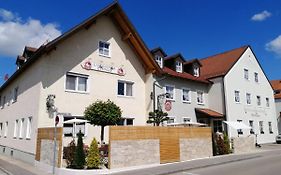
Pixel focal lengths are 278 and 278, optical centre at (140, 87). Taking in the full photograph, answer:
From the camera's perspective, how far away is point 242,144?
2334 centimetres

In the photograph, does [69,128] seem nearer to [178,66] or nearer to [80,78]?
[80,78]

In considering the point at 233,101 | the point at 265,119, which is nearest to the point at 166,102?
the point at 233,101

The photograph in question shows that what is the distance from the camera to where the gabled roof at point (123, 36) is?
17984 millimetres

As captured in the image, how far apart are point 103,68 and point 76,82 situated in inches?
95.9

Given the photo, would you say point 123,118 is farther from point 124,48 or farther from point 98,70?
point 124,48

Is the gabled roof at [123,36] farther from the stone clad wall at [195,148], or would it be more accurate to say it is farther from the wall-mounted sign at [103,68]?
the stone clad wall at [195,148]

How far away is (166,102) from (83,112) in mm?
8461

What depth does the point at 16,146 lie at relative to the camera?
20.6 m

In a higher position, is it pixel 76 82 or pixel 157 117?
pixel 76 82

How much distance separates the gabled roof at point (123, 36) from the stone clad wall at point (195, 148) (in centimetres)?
686

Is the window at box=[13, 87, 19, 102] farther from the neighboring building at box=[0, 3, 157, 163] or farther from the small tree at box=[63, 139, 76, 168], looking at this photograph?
the small tree at box=[63, 139, 76, 168]

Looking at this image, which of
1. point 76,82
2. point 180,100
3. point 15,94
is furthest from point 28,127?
point 180,100

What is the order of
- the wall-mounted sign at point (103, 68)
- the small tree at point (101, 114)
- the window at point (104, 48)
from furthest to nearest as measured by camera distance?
the window at point (104, 48) → the wall-mounted sign at point (103, 68) → the small tree at point (101, 114)

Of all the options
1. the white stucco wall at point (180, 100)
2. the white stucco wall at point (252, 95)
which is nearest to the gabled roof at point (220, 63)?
the white stucco wall at point (252, 95)
